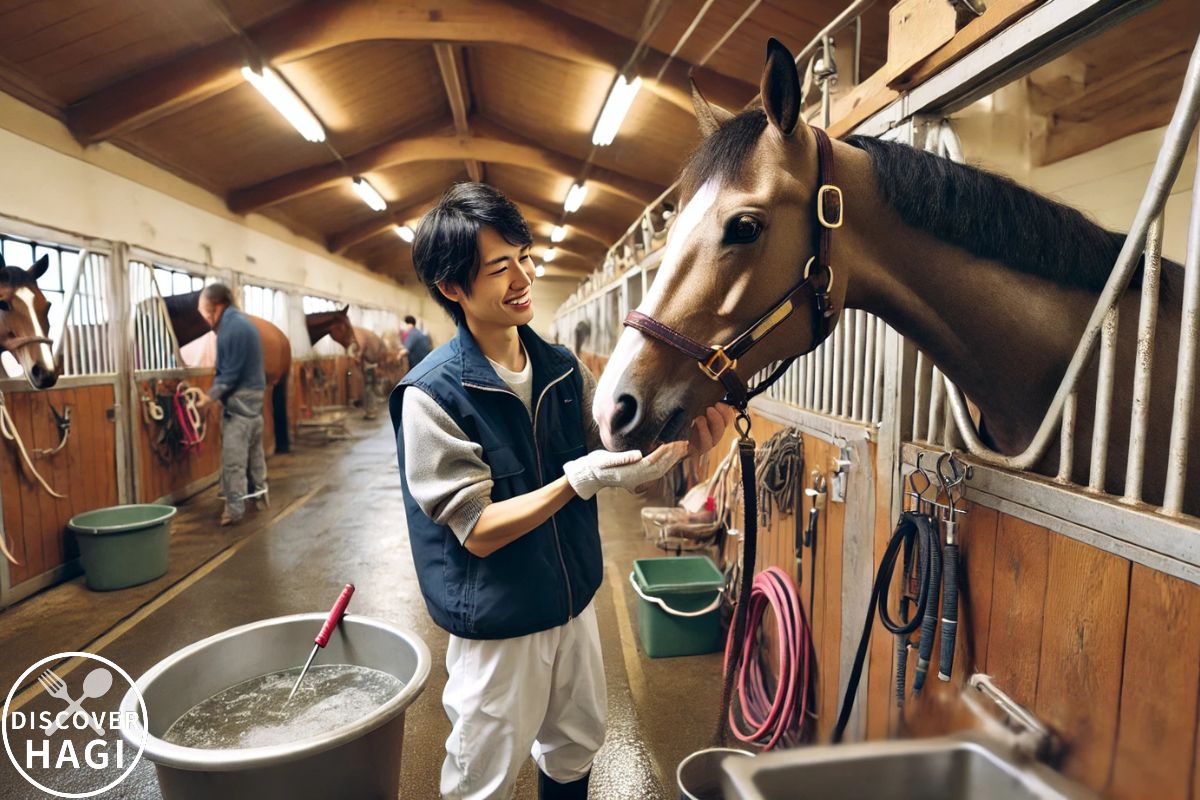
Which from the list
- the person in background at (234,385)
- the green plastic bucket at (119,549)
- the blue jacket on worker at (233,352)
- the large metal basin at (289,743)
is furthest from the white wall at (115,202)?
the large metal basin at (289,743)

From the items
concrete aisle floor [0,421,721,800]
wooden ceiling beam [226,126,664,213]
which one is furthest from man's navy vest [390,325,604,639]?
wooden ceiling beam [226,126,664,213]

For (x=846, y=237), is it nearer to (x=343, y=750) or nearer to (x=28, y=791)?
(x=343, y=750)

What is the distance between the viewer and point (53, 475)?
356cm

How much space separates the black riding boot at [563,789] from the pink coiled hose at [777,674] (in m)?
0.56

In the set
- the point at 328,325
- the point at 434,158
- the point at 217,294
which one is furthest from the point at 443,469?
the point at 328,325

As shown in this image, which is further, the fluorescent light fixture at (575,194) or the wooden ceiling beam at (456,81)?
the fluorescent light fixture at (575,194)

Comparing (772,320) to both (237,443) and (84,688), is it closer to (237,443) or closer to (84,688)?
(84,688)

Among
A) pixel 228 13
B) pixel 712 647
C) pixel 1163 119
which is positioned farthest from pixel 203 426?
pixel 1163 119

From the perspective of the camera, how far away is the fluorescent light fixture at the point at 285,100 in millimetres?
4910

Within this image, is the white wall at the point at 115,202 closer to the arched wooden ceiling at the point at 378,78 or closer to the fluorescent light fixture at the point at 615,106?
the arched wooden ceiling at the point at 378,78

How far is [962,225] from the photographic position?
1.05 metres

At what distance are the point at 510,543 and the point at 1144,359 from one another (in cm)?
110

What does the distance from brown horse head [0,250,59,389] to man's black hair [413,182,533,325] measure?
3102mm

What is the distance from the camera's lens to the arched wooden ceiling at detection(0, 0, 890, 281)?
4.16 m
